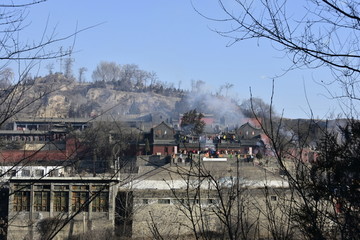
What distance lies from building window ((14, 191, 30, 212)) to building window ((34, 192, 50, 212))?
0.80 ft

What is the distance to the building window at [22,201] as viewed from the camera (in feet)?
46.1

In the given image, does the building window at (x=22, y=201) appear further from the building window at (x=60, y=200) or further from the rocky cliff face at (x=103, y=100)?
the rocky cliff face at (x=103, y=100)

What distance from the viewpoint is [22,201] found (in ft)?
47.1

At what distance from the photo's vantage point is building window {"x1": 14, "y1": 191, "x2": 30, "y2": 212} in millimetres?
14047

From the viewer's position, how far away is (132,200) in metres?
15.2

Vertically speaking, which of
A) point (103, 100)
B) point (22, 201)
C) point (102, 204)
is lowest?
point (102, 204)

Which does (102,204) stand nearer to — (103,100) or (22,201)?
(22,201)

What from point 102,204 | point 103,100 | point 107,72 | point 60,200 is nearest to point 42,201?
point 60,200

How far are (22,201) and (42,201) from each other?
24.5 inches

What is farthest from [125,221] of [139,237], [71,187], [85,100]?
[85,100]

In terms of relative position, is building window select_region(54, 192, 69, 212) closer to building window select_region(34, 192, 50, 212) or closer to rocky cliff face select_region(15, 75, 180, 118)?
building window select_region(34, 192, 50, 212)

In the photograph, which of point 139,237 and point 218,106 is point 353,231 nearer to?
point 139,237

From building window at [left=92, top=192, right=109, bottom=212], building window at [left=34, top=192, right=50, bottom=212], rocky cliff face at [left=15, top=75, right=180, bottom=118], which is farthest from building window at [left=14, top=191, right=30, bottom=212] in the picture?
rocky cliff face at [left=15, top=75, right=180, bottom=118]

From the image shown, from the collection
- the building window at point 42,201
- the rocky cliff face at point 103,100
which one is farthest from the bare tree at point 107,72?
the building window at point 42,201
